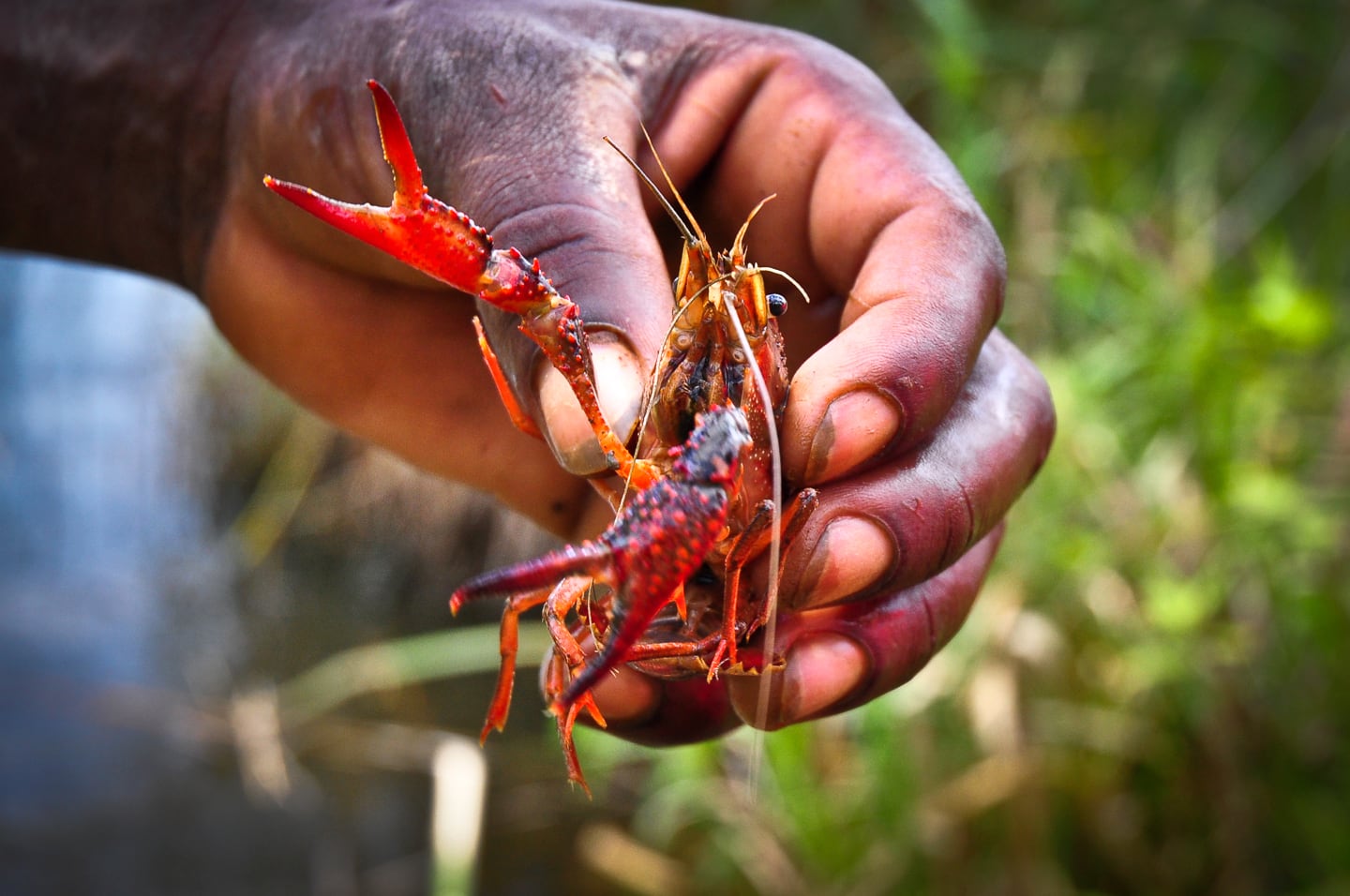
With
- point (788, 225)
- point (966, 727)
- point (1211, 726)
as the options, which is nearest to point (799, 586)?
point (788, 225)

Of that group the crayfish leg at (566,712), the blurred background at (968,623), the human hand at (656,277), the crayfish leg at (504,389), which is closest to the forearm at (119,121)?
the human hand at (656,277)

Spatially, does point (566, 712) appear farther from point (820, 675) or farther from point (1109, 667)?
point (1109, 667)

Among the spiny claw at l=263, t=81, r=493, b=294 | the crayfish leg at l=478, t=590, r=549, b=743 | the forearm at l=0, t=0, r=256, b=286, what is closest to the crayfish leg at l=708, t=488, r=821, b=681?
the crayfish leg at l=478, t=590, r=549, b=743

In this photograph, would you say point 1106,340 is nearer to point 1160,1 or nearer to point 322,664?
point 1160,1

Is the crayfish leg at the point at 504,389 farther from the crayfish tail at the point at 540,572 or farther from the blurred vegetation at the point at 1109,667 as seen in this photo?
the blurred vegetation at the point at 1109,667

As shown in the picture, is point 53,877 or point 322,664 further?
point 322,664

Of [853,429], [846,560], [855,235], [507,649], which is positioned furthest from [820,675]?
[855,235]

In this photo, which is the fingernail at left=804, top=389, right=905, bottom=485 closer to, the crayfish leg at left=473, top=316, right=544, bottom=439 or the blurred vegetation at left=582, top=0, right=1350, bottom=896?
the crayfish leg at left=473, top=316, right=544, bottom=439
